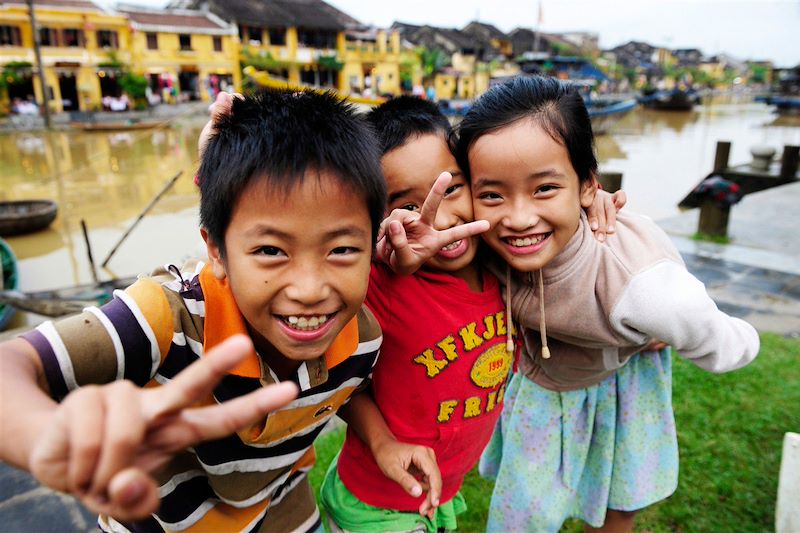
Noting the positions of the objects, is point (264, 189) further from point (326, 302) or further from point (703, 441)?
point (703, 441)

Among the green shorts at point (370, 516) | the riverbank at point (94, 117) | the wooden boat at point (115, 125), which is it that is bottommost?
the green shorts at point (370, 516)

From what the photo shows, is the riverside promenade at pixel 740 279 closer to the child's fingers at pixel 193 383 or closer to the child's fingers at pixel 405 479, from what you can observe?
the child's fingers at pixel 405 479

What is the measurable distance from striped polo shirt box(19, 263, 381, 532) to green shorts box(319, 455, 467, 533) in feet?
0.26

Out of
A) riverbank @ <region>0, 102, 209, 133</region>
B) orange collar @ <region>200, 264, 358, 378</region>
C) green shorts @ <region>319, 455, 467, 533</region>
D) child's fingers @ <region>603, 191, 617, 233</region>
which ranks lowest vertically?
green shorts @ <region>319, 455, 467, 533</region>

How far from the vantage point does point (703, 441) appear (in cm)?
277

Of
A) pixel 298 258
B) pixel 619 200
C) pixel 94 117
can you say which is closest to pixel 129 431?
pixel 298 258

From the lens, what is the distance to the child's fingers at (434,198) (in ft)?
4.09

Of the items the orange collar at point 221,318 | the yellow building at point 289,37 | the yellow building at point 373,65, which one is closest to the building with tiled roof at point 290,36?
the yellow building at point 289,37

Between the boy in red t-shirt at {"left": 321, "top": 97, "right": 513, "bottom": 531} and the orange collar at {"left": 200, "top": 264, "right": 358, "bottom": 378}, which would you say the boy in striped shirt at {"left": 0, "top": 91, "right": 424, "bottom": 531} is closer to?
the orange collar at {"left": 200, "top": 264, "right": 358, "bottom": 378}

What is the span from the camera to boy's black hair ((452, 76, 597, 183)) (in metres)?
1.44

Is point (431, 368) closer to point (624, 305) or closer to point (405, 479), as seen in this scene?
point (405, 479)

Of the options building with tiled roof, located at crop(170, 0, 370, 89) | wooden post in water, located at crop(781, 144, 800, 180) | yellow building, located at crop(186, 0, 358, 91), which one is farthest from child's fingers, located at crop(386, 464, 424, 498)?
building with tiled roof, located at crop(170, 0, 370, 89)

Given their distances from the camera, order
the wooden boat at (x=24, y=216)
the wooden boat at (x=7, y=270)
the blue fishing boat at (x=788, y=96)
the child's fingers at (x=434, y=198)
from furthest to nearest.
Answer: the blue fishing boat at (x=788, y=96) < the wooden boat at (x=24, y=216) < the wooden boat at (x=7, y=270) < the child's fingers at (x=434, y=198)

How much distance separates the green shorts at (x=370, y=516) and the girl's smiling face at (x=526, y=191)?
0.77 meters
